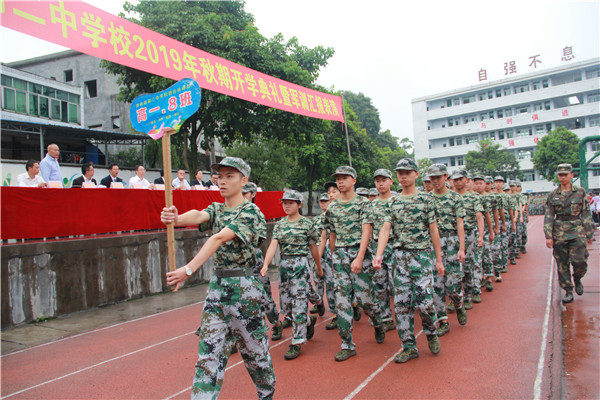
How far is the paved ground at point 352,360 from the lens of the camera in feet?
13.1

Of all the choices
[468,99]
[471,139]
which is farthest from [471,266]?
[468,99]

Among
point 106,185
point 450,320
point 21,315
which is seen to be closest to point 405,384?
point 450,320

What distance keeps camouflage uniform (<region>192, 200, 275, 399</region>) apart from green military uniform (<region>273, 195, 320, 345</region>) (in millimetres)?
1868

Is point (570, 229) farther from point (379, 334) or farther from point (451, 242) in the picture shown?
point (379, 334)

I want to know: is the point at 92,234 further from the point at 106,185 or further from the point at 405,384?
the point at 405,384

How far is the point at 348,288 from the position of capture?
16.4ft

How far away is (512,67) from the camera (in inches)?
2205

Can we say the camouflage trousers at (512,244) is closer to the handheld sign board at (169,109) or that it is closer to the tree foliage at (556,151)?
the handheld sign board at (169,109)

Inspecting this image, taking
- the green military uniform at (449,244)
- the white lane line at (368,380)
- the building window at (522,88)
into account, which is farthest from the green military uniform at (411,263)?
the building window at (522,88)

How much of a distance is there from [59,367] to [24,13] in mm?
5280

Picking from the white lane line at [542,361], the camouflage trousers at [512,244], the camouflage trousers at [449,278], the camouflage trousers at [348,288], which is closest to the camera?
the white lane line at [542,361]

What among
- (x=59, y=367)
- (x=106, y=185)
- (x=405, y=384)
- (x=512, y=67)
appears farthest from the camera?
(x=512, y=67)

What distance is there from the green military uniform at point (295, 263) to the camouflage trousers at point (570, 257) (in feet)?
14.1

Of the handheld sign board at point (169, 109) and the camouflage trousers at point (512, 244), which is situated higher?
the handheld sign board at point (169, 109)
